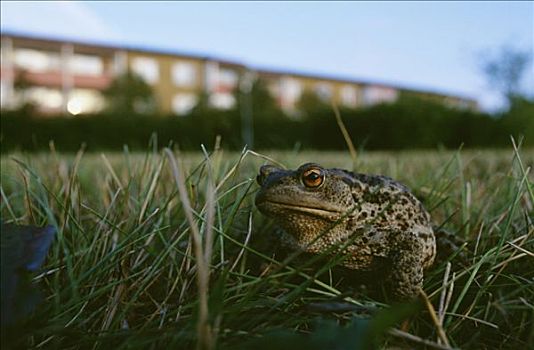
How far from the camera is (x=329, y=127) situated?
17406mm

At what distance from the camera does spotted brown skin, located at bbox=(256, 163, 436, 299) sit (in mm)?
1138

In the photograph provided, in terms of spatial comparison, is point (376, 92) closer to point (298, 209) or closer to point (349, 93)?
point (349, 93)

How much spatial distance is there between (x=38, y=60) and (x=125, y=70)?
377 inches

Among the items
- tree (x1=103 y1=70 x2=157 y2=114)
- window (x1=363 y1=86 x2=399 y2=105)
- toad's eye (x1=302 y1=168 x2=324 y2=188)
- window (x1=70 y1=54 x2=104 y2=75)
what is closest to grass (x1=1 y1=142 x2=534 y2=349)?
toad's eye (x1=302 y1=168 x2=324 y2=188)

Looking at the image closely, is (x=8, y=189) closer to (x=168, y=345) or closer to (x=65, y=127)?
(x=168, y=345)

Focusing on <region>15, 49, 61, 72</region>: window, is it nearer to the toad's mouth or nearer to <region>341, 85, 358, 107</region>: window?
<region>341, 85, 358, 107</region>: window

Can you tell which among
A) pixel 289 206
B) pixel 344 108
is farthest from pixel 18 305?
pixel 344 108

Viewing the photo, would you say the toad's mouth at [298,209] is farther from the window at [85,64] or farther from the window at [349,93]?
the window at [349,93]

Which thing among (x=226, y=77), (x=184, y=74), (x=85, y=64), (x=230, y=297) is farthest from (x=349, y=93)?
(x=230, y=297)

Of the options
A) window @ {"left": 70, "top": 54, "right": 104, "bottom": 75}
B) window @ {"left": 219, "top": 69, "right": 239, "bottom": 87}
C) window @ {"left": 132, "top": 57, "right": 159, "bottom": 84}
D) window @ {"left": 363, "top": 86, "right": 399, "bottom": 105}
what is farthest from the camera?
window @ {"left": 363, "top": 86, "right": 399, "bottom": 105}

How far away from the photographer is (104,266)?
0.99 meters

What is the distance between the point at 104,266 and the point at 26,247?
0.29m

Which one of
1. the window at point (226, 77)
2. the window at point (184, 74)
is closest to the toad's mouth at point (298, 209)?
the window at point (184, 74)

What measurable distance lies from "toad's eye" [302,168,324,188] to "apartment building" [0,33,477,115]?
2931cm
